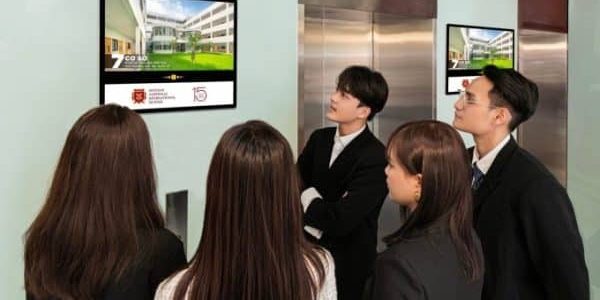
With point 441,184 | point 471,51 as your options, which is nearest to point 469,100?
point 441,184

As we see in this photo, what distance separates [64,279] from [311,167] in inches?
61.6

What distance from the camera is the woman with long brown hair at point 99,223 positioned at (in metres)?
1.64

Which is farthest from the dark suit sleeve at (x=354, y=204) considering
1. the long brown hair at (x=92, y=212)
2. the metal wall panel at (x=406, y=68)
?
the metal wall panel at (x=406, y=68)

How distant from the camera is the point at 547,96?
6449mm

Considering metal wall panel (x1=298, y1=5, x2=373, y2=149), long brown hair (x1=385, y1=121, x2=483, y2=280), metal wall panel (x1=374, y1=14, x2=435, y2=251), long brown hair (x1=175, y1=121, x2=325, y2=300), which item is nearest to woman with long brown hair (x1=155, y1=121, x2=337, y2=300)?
long brown hair (x1=175, y1=121, x2=325, y2=300)

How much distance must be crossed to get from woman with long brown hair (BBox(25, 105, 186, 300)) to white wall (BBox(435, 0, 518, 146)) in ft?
12.4

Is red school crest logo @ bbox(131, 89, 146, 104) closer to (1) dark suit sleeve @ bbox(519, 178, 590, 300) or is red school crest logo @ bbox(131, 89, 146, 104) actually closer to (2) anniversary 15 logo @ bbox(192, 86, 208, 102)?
(2) anniversary 15 logo @ bbox(192, 86, 208, 102)

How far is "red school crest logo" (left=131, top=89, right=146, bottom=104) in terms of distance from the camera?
316 cm

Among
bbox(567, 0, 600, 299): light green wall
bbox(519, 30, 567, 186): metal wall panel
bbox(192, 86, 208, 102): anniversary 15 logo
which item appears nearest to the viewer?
bbox(192, 86, 208, 102): anniversary 15 logo

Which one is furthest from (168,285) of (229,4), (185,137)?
(229,4)

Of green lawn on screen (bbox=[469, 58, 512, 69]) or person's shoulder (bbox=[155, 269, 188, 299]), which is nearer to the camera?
person's shoulder (bbox=[155, 269, 188, 299])

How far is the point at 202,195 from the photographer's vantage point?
3.56m

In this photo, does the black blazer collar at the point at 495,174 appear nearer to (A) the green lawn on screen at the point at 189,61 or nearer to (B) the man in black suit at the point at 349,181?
(B) the man in black suit at the point at 349,181

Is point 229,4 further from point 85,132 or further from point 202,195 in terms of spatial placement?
point 85,132
